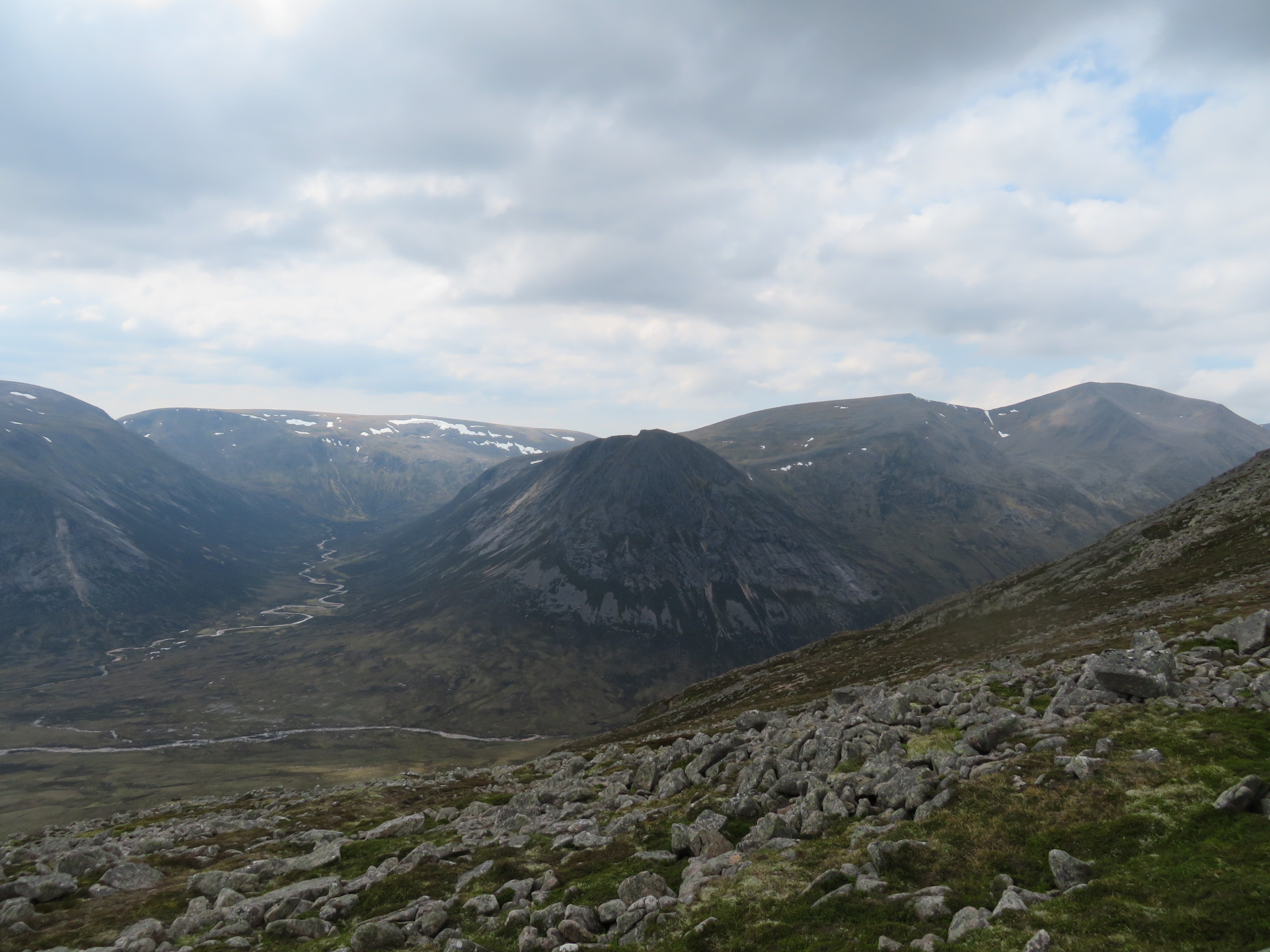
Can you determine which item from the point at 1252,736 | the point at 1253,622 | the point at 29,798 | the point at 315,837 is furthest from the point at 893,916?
the point at 29,798

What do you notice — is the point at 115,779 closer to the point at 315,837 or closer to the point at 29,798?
the point at 29,798

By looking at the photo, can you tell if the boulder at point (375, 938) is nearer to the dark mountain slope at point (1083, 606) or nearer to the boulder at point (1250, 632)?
the boulder at point (1250, 632)

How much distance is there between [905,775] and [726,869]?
980 cm

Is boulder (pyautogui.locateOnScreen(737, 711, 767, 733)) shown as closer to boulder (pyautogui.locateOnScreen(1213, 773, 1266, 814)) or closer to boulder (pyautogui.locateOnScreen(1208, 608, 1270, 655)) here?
boulder (pyautogui.locateOnScreen(1208, 608, 1270, 655))

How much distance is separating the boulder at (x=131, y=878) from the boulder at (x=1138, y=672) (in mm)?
58476

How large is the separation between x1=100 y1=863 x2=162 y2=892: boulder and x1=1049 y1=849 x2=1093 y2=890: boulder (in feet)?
162

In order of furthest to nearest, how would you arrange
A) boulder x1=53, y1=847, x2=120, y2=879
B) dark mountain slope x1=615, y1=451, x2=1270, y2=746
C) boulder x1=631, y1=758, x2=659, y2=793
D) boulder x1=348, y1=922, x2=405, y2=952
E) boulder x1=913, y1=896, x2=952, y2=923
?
1. dark mountain slope x1=615, y1=451, x2=1270, y2=746
2. boulder x1=631, y1=758, x2=659, y2=793
3. boulder x1=53, y1=847, x2=120, y2=879
4. boulder x1=348, y1=922, x2=405, y2=952
5. boulder x1=913, y1=896, x2=952, y2=923

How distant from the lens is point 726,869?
25922 millimetres

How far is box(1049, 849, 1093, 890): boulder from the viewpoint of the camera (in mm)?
19703

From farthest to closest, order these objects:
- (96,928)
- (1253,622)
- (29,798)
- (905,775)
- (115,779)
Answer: (115,779)
(29,798)
(1253,622)
(96,928)
(905,775)

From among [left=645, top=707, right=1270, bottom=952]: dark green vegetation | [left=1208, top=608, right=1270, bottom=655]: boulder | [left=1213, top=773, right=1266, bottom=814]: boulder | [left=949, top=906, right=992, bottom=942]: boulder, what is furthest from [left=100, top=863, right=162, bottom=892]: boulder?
[left=1208, top=608, right=1270, bottom=655]: boulder

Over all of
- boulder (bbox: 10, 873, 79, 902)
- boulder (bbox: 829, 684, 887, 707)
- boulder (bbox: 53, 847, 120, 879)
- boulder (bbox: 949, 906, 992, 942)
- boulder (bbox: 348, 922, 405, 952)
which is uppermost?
boulder (bbox: 949, 906, 992, 942)

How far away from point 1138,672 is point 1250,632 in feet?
32.9

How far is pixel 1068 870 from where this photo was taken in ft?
65.1
